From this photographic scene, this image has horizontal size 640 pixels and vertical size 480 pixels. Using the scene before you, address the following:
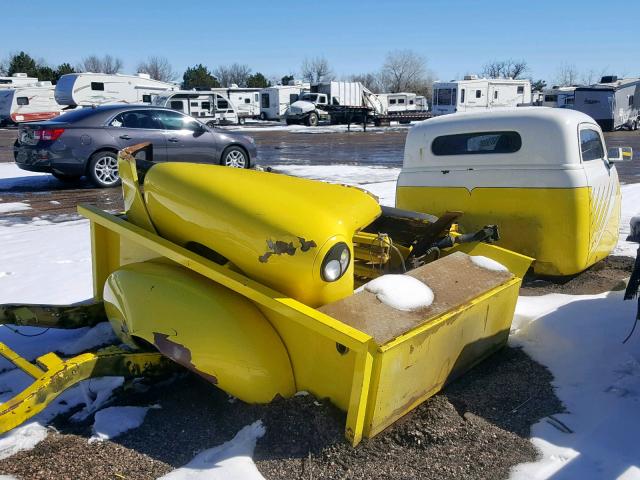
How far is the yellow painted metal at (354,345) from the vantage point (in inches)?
92.4

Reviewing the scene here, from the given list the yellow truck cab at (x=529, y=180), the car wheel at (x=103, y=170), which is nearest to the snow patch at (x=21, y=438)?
the yellow truck cab at (x=529, y=180)

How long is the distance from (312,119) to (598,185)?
3268 cm

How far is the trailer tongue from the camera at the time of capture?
2.48 m

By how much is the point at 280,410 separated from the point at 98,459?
83cm

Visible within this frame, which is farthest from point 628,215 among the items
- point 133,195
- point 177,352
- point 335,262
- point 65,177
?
point 65,177

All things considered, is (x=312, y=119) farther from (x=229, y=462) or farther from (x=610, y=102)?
(x=229, y=462)

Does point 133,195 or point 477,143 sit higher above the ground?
point 477,143

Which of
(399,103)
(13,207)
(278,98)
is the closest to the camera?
(13,207)

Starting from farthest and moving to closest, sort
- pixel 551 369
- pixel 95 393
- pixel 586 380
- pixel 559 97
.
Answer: pixel 559 97, pixel 551 369, pixel 586 380, pixel 95 393

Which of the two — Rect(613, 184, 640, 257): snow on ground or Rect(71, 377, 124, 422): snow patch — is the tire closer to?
Rect(613, 184, 640, 257): snow on ground

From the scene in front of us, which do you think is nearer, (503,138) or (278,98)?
(503,138)

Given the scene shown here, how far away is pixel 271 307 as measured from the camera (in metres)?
2.48

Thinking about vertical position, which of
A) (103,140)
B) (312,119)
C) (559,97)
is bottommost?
(103,140)

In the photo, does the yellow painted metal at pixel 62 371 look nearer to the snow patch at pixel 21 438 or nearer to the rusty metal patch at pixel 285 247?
the snow patch at pixel 21 438
